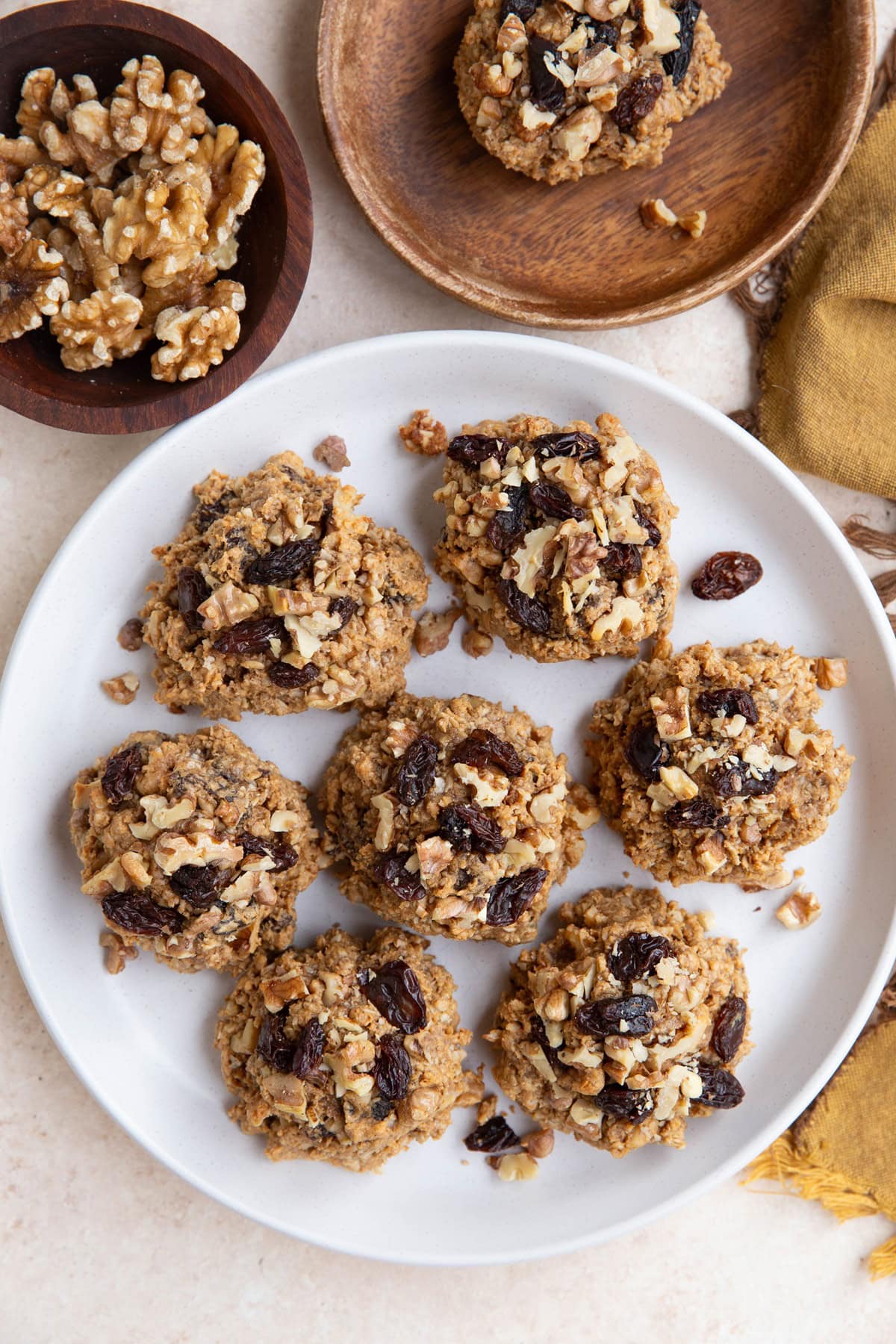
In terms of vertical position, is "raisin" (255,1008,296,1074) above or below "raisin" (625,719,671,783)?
below

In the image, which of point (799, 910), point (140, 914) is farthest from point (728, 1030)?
point (140, 914)

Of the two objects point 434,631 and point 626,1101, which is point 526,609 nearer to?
point 434,631

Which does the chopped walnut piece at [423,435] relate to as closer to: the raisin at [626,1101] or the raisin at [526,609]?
the raisin at [526,609]

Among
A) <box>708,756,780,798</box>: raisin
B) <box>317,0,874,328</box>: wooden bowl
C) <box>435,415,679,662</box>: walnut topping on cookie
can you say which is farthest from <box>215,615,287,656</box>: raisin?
<box>708,756,780,798</box>: raisin

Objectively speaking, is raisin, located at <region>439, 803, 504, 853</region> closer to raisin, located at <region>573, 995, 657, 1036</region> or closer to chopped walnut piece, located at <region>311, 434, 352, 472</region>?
raisin, located at <region>573, 995, 657, 1036</region>

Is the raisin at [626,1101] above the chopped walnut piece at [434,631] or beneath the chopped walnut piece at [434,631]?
beneath

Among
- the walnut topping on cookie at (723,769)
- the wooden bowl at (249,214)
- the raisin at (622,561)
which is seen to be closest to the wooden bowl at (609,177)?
the wooden bowl at (249,214)
